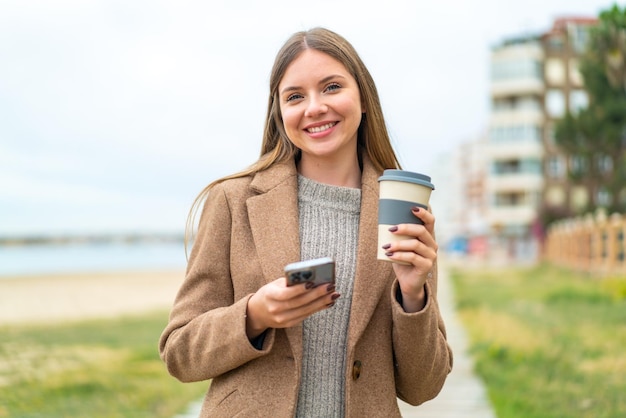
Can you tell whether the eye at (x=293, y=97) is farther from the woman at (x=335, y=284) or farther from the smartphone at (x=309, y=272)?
the smartphone at (x=309, y=272)

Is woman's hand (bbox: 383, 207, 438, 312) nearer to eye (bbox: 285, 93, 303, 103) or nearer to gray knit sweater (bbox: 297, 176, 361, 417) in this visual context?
gray knit sweater (bbox: 297, 176, 361, 417)

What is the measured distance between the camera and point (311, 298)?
5.41ft

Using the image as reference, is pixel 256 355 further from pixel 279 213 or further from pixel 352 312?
pixel 279 213

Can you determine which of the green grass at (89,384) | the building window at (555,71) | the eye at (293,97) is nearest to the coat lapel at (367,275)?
the eye at (293,97)

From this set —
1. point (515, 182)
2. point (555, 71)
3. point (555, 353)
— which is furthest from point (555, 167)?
point (555, 353)

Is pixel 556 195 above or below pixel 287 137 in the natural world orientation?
above

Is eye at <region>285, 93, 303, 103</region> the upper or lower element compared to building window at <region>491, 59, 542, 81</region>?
lower

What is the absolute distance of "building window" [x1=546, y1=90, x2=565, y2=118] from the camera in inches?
2105

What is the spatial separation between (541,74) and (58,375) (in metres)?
50.7

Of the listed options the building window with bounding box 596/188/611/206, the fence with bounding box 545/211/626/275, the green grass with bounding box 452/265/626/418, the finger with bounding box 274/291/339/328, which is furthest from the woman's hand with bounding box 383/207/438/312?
the building window with bounding box 596/188/611/206

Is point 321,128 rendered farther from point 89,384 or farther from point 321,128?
point 89,384

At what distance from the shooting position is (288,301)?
167cm

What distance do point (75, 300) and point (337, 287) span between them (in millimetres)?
20442

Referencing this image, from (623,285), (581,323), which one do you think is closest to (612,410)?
(581,323)
